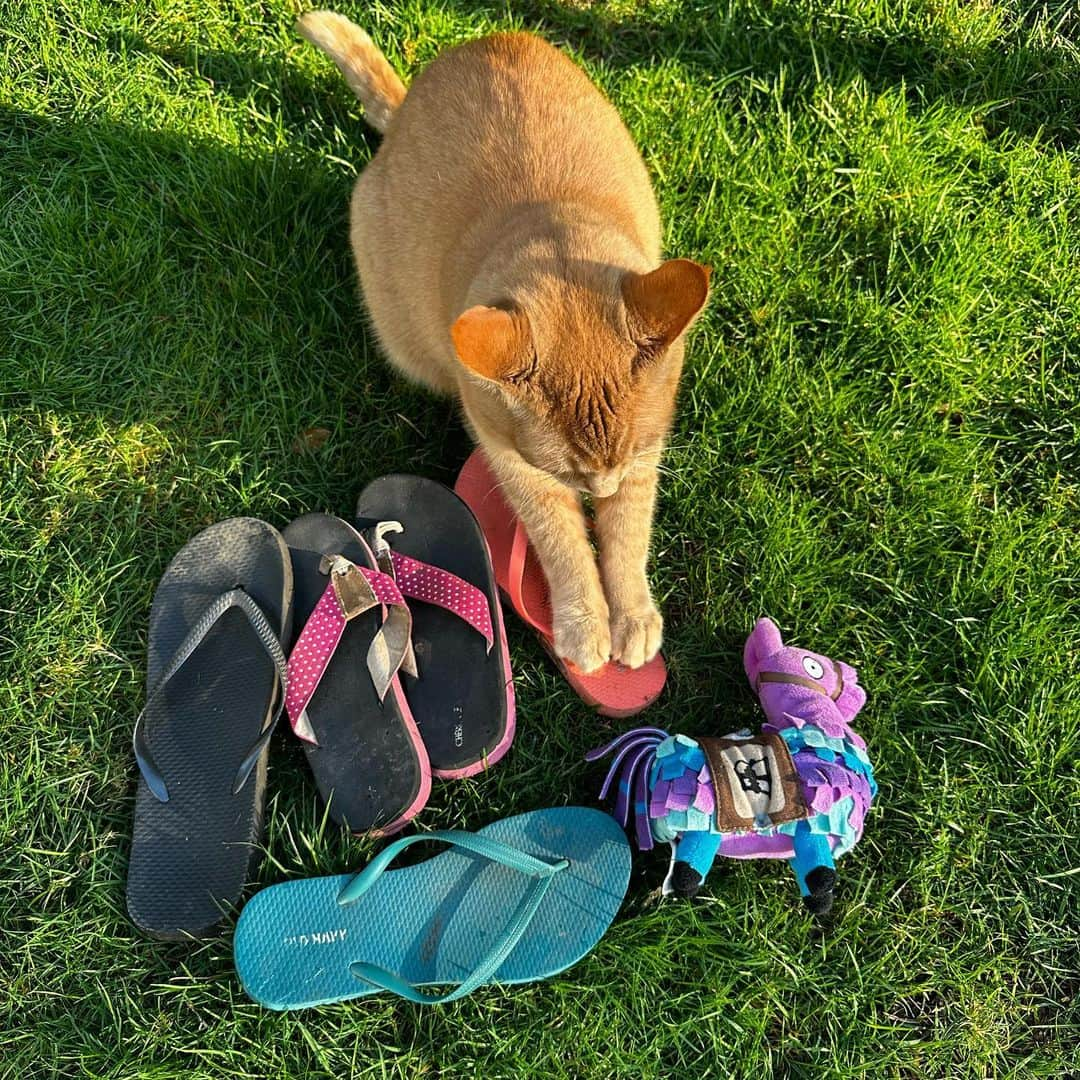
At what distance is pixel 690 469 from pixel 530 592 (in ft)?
1.91

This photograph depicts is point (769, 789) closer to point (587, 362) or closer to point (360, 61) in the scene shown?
point (587, 362)

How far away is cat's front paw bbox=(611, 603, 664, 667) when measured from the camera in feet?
6.72

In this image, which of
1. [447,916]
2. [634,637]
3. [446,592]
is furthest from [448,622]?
[447,916]

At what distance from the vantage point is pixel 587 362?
162 cm

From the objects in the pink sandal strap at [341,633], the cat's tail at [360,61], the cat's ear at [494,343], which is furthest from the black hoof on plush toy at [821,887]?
the cat's tail at [360,61]

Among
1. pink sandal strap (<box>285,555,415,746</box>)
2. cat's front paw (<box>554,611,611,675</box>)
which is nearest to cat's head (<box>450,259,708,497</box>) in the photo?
cat's front paw (<box>554,611,611,675</box>)

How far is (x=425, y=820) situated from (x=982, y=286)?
2230 millimetres

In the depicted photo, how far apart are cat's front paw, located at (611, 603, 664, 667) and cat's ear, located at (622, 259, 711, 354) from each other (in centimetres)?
72

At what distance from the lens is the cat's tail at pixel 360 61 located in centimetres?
243

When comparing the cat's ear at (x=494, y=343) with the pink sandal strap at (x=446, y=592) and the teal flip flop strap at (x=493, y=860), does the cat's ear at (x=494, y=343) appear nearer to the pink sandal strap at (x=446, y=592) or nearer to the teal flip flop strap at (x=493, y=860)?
the pink sandal strap at (x=446, y=592)

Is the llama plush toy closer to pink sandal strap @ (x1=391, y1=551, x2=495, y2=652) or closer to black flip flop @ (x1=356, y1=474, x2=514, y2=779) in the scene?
black flip flop @ (x1=356, y1=474, x2=514, y2=779)

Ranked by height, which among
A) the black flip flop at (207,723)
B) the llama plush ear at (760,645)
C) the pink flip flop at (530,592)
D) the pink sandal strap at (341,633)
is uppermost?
the llama plush ear at (760,645)

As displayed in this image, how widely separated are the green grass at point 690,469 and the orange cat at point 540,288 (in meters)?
0.21

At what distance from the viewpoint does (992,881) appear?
199 centimetres
